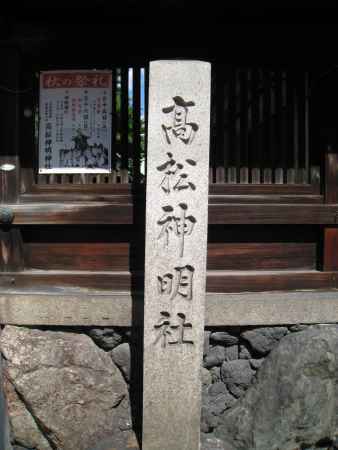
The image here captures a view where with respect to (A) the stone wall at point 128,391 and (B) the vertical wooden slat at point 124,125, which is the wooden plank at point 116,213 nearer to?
(B) the vertical wooden slat at point 124,125

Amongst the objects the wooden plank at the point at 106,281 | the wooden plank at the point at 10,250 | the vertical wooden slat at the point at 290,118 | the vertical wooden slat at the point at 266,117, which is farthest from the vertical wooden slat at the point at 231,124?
the wooden plank at the point at 10,250

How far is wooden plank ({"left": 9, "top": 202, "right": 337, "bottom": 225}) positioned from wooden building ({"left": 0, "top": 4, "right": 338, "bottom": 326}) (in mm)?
10

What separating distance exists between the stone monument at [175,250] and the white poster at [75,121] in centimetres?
86

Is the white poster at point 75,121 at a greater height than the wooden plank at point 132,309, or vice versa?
the white poster at point 75,121

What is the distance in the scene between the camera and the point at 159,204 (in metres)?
3.71

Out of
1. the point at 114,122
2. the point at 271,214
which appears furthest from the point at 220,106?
the point at 271,214

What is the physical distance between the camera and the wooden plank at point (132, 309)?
4.20 metres

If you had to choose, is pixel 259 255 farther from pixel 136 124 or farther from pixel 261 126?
pixel 136 124

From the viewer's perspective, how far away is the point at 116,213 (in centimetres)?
430

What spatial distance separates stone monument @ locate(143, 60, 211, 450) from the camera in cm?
368

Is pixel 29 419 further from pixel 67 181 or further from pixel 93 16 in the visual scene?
pixel 93 16

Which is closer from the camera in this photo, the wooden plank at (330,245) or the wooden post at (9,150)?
the wooden post at (9,150)

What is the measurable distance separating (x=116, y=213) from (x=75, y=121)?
1.04m

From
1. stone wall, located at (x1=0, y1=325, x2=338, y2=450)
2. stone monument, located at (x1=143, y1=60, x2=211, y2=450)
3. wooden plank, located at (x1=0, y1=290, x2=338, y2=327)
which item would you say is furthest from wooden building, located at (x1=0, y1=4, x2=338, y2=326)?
stone monument, located at (x1=143, y1=60, x2=211, y2=450)
